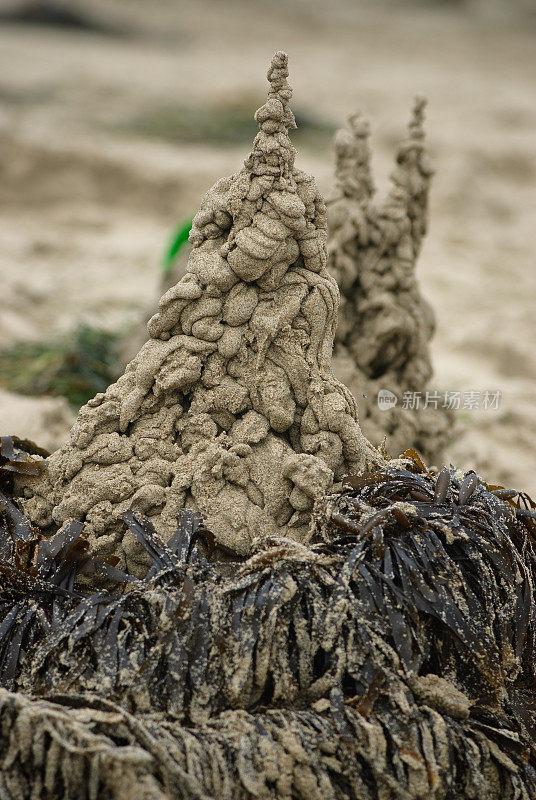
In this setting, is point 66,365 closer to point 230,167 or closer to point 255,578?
point 255,578

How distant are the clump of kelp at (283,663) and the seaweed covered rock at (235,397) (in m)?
0.10

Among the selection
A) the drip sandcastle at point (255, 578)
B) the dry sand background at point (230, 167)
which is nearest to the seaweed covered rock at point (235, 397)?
the drip sandcastle at point (255, 578)

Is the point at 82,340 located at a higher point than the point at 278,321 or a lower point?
higher

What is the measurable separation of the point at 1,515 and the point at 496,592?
131cm

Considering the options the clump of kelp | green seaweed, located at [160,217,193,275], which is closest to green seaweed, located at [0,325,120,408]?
green seaweed, located at [160,217,193,275]

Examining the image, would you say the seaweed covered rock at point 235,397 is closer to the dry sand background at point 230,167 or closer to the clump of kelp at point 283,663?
the clump of kelp at point 283,663

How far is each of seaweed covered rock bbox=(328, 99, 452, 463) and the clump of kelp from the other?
3.95 feet

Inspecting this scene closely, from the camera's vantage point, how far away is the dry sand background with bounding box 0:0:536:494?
219 inches

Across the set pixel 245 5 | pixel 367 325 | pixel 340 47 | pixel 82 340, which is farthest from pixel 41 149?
pixel 245 5

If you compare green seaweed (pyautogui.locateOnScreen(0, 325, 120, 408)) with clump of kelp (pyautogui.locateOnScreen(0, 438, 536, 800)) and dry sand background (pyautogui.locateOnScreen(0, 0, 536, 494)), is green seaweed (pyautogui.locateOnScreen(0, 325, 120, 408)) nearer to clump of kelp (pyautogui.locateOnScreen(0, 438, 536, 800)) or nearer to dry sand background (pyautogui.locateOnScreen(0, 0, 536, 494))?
dry sand background (pyautogui.locateOnScreen(0, 0, 536, 494))

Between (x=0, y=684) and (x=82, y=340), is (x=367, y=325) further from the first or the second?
(x=82, y=340)

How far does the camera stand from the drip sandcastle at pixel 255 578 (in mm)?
1600

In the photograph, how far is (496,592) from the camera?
1879mm

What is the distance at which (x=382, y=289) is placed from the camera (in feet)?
10.5
